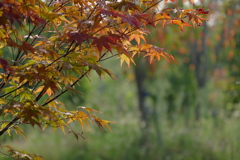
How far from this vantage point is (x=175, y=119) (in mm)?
11648

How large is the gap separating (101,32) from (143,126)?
22.3 feet

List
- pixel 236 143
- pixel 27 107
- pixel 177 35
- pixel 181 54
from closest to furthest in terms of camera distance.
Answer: pixel 27 107, pixel 236 143, pixel 177 35, pixel 181 54

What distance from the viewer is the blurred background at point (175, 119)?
8.49m

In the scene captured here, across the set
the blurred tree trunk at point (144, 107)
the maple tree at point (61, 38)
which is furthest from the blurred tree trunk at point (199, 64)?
the maple tree at point (61, 38)

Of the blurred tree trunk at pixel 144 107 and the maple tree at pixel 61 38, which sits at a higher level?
the maple tree at pixel 61 38

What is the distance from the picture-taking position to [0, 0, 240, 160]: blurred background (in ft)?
27.9

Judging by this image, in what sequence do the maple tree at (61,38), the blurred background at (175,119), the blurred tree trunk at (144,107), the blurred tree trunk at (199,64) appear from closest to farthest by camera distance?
the maple tree at (61,38) < the blurred background at (175,119) < the blurred tree trunk at (144,107) < the blurred tree trunk at (199,64)

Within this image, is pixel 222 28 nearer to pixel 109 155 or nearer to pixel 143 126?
pixel 143 126

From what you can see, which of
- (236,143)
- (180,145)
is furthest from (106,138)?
(236,143)

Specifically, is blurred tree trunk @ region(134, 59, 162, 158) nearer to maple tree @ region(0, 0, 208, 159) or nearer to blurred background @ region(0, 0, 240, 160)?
blurred background @ region(0, 0, 240, 160)

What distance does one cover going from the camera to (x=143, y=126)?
904 cm

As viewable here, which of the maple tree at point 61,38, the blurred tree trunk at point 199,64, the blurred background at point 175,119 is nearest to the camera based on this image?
the maple tree at point 61,38

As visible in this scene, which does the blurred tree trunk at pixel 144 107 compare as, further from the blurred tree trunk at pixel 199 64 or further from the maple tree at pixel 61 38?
the maple tree at pixel 61 38

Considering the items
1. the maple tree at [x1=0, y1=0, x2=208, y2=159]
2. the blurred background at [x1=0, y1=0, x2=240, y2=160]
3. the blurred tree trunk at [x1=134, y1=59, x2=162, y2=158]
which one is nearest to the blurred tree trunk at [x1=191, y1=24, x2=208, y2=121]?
the blurred background at [x1=0, y1=0, x2=240, y2=160]
